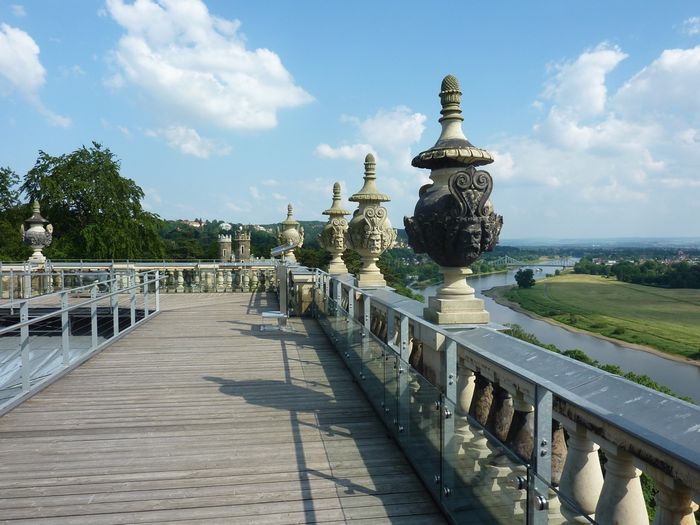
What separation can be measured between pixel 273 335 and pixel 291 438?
5265 mm

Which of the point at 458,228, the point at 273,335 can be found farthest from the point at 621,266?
the point at 458,228

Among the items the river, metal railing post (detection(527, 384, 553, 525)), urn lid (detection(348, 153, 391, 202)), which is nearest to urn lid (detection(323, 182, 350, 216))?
urn lid (detection(348, 153, 391, 202))

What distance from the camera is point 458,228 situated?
4.26 metres

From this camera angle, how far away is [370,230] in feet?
28.4

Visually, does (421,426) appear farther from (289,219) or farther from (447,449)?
(289,219)

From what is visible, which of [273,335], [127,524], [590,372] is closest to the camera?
[590,372]

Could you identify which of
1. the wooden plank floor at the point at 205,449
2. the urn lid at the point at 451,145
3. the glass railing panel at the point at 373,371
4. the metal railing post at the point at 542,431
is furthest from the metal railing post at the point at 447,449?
the urn lid at the point at 451,145

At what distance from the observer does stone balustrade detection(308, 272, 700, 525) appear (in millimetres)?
1848

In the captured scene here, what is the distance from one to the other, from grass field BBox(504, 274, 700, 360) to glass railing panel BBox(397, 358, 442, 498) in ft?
125

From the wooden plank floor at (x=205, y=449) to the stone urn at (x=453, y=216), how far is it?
1.40 m

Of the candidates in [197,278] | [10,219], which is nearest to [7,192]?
[10,219]

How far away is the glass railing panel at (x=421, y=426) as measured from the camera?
138 inches

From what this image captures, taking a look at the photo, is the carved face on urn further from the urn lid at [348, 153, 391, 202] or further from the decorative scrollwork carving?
the decorative scrollwork carving

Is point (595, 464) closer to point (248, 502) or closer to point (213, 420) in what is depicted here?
point (248, 502)
